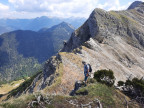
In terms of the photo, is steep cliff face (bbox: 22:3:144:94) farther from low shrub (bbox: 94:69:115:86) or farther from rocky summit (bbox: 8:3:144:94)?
low shrub (bbox: 94:69:115:86)

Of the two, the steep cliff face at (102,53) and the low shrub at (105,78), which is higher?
the steep cliff face at (102,53)

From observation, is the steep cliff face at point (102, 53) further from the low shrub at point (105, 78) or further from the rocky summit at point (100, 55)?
the low shrub at point (105, 78)

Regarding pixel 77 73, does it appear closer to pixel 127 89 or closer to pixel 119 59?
pixel 127 89

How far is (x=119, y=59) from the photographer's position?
5450 cm

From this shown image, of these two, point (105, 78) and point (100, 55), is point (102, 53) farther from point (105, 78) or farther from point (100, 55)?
point (105, 78)

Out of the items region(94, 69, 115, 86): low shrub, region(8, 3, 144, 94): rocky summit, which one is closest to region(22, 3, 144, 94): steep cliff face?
region(8, 3, 144, 94): rocky summit

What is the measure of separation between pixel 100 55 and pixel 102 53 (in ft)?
9.62

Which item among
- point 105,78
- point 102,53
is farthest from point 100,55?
point 105,78

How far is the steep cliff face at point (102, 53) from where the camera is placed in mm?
31281

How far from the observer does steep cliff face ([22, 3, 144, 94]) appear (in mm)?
31281

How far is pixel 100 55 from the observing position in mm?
48031

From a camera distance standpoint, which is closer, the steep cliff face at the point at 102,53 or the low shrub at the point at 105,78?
the low shrub at the point at 105,78

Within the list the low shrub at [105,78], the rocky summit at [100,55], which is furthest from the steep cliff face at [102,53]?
the low shrub at [105,78]

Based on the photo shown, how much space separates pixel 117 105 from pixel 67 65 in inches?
847
